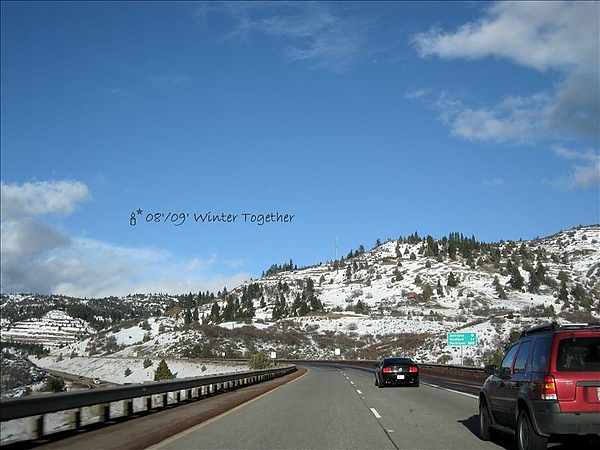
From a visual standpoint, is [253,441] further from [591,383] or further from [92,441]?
[591,383]

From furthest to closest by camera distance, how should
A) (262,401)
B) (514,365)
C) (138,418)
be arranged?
(262,401) → (138,418) → (514,365)

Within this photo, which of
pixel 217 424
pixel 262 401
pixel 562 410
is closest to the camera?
pixel 562 410

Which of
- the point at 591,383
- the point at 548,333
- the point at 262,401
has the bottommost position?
the point at 262,401

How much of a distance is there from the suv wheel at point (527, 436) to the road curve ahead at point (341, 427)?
163cm

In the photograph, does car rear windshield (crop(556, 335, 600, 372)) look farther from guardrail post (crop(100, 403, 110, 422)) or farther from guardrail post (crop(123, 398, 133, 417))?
guardrail post (crop(123, 398, 133, 417))

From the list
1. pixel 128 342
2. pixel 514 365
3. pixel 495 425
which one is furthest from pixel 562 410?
pixel 128 342

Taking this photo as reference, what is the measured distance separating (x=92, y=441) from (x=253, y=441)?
9.63 feet

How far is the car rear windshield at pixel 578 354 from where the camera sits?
→ 9.00 metres

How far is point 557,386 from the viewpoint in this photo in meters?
8.84

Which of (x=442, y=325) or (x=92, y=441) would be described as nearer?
(x=92, y=441)

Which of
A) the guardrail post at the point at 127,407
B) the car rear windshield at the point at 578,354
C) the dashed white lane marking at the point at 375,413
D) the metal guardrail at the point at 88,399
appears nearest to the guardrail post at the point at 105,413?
the metal guardrail at the point at 88,399

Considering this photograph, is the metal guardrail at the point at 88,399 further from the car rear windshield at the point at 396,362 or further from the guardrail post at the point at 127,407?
the car rear windshield at the point at 396,362

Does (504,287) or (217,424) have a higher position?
(504,287)

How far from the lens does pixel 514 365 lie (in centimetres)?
1062
